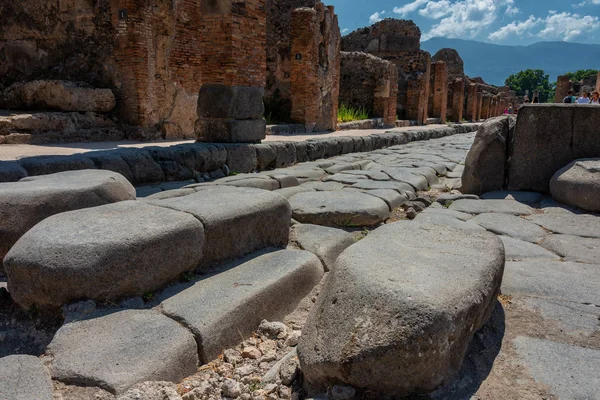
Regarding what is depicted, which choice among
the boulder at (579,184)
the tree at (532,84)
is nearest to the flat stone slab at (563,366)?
the boulder at (579,184)

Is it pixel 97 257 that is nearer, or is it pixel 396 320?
pixel 396 320

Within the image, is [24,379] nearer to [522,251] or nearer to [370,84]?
[522,251]

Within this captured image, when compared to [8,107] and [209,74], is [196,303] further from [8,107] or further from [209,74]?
[8,107]

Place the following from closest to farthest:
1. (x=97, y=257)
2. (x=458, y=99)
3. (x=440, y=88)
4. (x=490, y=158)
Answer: (x=97, y=257)
(x=490, y=158)
(x=440, y=88)
(x=458, y=99)

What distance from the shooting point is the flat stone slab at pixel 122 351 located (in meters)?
1.40

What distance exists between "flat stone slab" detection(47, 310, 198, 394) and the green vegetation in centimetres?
1275

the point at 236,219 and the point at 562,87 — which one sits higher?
the point at 562,87

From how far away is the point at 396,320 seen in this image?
1.26 metres

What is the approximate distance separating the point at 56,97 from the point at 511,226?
7458 mm

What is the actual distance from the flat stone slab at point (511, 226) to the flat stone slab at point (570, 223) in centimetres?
11

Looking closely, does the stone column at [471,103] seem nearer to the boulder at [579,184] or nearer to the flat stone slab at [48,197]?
the boulder at [579,184]

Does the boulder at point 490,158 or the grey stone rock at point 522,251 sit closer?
the grey stone rock at point 522,251

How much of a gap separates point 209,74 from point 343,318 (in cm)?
495

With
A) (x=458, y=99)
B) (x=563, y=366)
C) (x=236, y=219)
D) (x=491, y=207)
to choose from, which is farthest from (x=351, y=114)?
(x=563, y=366)
